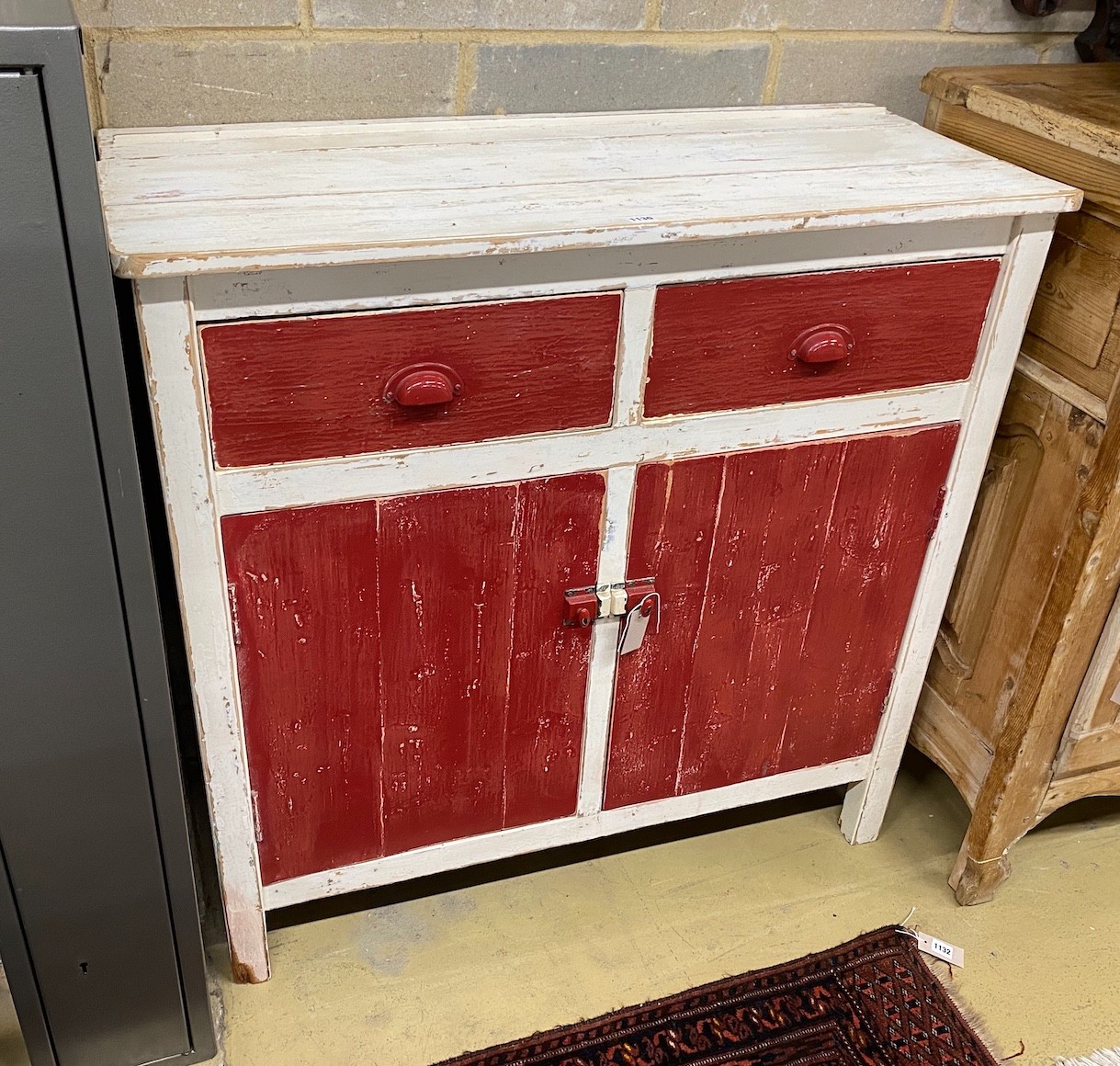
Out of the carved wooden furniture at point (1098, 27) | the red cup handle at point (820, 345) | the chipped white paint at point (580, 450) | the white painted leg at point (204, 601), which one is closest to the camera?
the white painted leg at point (204, 601)

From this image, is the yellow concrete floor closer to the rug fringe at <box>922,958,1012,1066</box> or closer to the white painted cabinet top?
the rug fringe at <box>922,958,1012,1066</box>

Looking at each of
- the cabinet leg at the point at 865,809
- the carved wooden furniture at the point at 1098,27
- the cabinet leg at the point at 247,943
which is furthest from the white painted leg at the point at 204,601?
the carved wooden furniture at the point at 1098,27

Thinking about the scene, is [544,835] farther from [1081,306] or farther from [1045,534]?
[1081,306]

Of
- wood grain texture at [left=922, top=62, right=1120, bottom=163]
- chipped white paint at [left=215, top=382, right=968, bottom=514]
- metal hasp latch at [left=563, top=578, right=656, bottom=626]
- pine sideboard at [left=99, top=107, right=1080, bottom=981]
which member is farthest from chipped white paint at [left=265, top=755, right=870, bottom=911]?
wood grain texture at [left=922, top=62, right=1120, bottom=163]

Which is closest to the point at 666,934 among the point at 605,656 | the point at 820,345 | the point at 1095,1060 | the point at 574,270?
the point at 605,656

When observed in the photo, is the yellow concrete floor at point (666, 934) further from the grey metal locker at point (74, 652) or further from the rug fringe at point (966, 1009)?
the grey metal locker at point (74, 652)

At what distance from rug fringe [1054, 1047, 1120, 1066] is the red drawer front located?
3.10 feet

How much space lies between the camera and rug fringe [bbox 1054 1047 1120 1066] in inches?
60.7

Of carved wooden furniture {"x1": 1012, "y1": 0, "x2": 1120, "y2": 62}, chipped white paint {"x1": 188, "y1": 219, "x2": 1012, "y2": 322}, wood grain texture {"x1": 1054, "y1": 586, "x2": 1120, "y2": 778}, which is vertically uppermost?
carved wooden furniture {"x1": 1012, "y1": 0, "x2": 1120, "y2": 62}

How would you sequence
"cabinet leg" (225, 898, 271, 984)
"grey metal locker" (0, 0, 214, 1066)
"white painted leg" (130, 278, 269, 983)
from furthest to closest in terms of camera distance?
"cabinet leg" (225, 898, 271, 984), "white painted leg" (130, 278, 269, 983), "grey metal locker" (0, 0, 214, 1066)

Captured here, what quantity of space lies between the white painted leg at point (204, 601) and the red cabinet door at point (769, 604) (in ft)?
1.62

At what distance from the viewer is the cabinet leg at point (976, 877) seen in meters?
1.72

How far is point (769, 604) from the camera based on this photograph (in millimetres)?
1523

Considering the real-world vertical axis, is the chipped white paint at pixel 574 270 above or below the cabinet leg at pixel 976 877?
above
